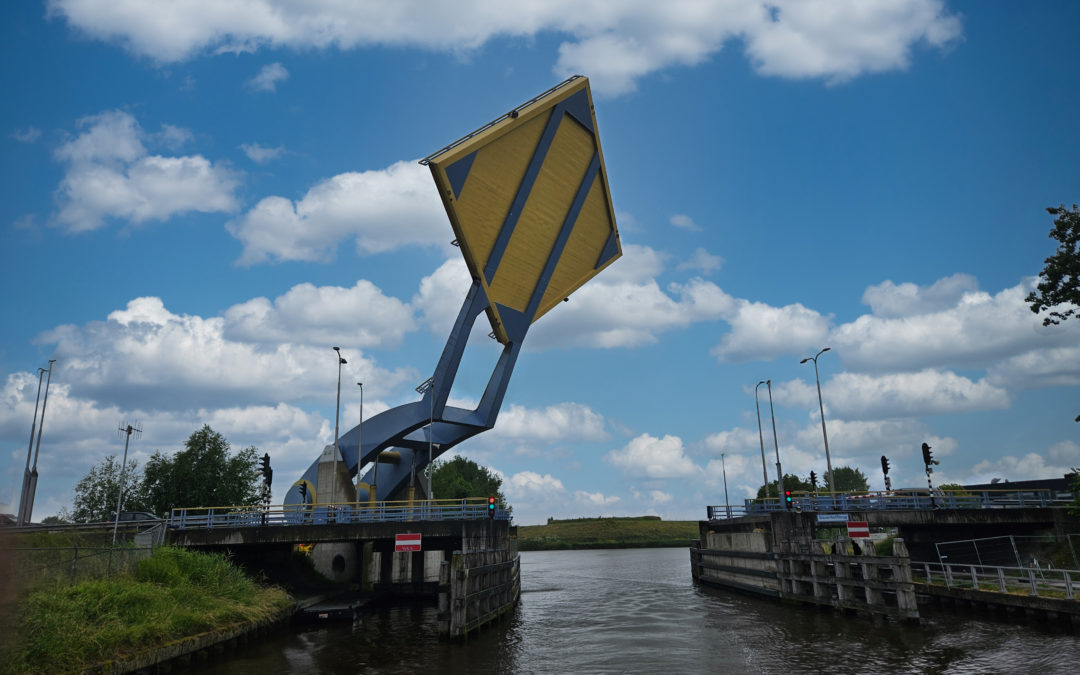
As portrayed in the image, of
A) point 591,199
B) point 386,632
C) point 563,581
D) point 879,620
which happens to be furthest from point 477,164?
point 563,581

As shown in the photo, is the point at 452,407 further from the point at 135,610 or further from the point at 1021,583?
the point at 1021,583

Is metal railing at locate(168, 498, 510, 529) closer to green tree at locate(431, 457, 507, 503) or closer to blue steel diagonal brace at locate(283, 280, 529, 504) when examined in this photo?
blue steel diagonal brace at locate(283, 280, 529, 504)

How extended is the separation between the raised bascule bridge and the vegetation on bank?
5098 mm

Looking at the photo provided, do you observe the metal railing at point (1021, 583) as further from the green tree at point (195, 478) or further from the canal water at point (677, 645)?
the green tree at point (195, 478)

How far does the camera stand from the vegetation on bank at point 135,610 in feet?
56.5

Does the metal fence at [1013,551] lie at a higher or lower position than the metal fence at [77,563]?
lower

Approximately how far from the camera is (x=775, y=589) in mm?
35625

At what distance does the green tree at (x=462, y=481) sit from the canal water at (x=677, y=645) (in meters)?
76.6

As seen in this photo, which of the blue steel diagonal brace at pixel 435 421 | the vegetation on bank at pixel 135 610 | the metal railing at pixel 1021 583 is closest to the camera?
the vegetation on bank at pixel 135 610

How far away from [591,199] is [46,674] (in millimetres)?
41102

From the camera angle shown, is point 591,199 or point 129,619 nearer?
point 129,619

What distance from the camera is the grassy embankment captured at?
417ft

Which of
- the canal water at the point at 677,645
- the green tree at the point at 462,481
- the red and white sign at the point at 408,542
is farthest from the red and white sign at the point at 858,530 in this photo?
the green tree at the point at 462,481

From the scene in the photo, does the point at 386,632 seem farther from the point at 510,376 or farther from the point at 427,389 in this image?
the point at 510,376
